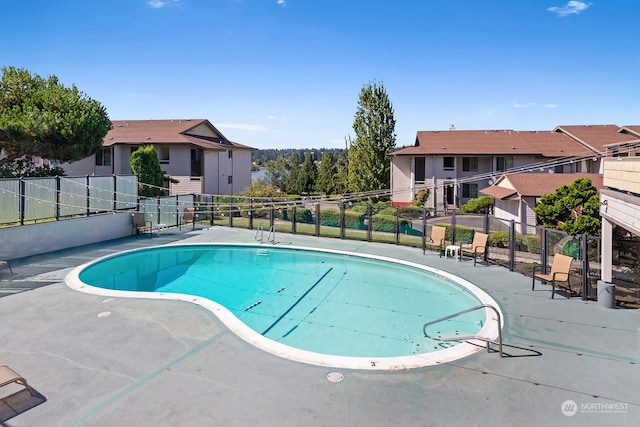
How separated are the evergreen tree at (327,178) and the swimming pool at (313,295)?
29152 millimetres

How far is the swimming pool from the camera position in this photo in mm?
7445

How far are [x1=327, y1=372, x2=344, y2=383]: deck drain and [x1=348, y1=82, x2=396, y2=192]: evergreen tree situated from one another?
31.7 m

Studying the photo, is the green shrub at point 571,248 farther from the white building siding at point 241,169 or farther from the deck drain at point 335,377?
the white building siding at point 241,169

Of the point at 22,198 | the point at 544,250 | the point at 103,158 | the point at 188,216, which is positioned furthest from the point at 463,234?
the point at 103,158

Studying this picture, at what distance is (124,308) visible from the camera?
28.4ft

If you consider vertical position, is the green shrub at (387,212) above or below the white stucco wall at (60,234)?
above

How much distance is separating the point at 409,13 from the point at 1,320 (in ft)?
63.8

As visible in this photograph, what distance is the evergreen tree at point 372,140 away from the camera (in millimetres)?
36938

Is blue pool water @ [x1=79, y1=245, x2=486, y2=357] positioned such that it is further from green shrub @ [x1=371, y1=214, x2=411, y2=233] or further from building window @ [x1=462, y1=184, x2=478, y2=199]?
building window @ [x1=462, y1=184, x2=478, y2=199]

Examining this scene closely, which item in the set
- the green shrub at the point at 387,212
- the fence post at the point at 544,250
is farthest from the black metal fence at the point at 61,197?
the fence post at the point at 544,250

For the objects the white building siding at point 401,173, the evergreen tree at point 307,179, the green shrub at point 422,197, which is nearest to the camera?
the green shrub at point 422,197

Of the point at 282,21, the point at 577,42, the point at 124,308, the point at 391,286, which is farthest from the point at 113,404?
the point at 577,42

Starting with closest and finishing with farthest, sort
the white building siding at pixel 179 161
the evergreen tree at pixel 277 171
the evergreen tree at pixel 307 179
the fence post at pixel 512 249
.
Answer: the fence post at pixel 512 249
the white building siding at pixel 179 161
the evergreen tree at pixel 307 179
the evergreen tree at pixel 277 171

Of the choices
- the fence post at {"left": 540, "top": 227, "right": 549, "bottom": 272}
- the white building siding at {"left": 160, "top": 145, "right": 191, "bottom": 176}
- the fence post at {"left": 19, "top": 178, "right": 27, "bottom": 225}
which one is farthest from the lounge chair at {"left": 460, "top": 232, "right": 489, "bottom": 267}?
the white building siding at {"left": 160, "top": 145, "right": 191, "bottom": 176}
